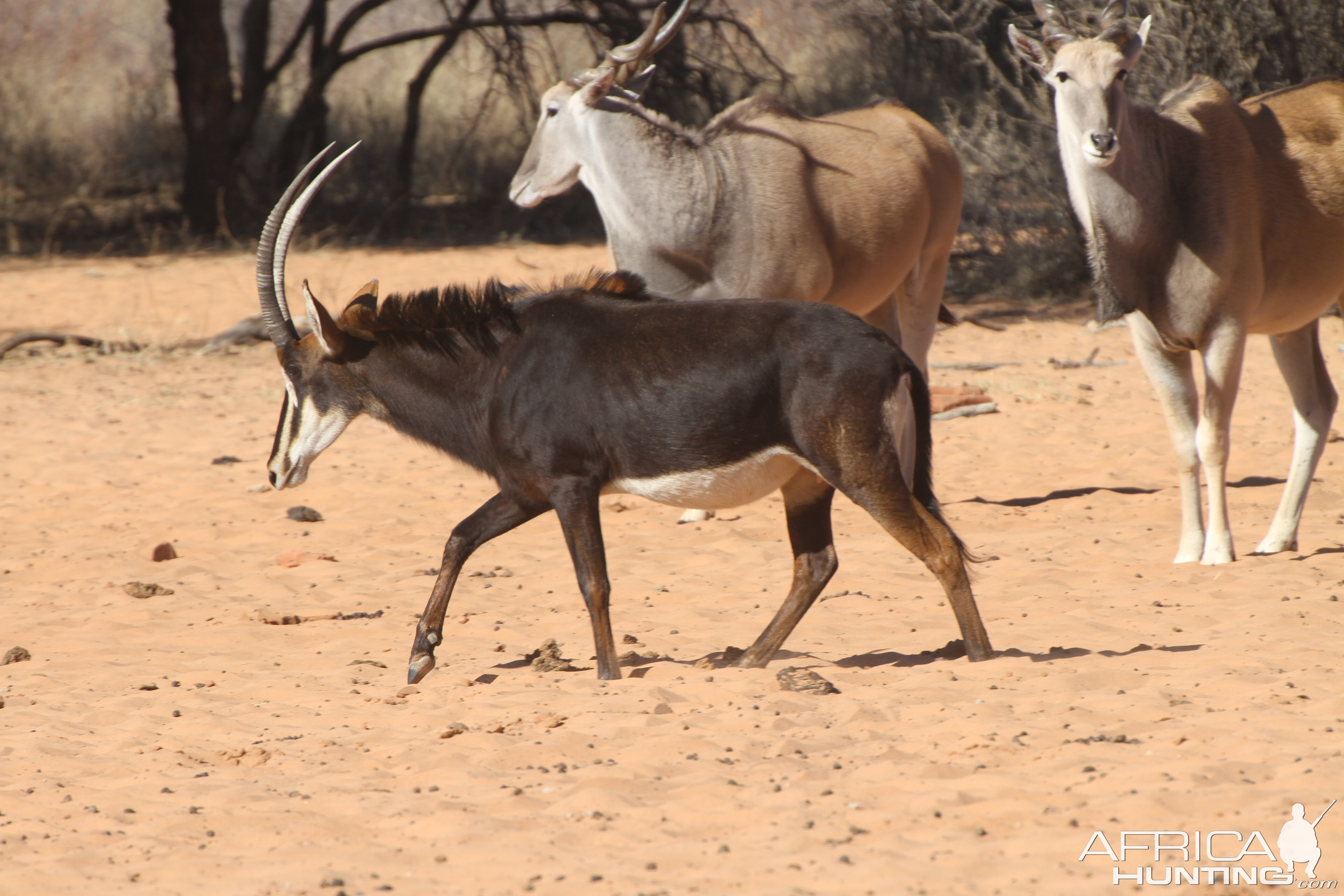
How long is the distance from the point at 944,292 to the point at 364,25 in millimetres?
29454

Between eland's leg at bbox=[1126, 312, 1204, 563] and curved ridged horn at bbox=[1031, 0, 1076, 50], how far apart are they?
1.35m

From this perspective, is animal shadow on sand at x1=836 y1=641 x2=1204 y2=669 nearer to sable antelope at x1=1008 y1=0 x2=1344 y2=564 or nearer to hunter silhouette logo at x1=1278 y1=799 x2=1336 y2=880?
sable antelope at x1=1008 y1=0 x2=1344 y2=564

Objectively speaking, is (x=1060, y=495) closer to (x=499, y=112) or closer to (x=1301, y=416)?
(x=1301, y=416)

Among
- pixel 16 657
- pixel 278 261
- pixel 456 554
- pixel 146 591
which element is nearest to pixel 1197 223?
pixel 456 554

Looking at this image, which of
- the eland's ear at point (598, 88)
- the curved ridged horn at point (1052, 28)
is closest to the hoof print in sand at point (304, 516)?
the eland's ear at point (598, 88)

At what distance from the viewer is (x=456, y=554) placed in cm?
541

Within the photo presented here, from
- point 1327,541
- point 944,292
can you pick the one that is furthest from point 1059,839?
point 944,292

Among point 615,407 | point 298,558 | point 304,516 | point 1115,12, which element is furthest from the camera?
point 304,516

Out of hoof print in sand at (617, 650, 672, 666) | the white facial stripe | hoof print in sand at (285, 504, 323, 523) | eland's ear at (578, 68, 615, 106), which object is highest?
eland's ear at (578, 68, 615, 106)

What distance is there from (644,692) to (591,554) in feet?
1.77

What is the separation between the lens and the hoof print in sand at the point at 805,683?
16.3 ft

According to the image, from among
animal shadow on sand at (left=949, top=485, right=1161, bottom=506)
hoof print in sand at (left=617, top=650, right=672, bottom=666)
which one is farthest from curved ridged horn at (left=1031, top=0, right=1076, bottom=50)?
hoof print in sand at (left=617, top=650, right=672, bottom=666)

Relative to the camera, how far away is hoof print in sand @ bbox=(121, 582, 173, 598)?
7090mm

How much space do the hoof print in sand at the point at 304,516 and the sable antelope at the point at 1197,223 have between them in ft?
15.1
